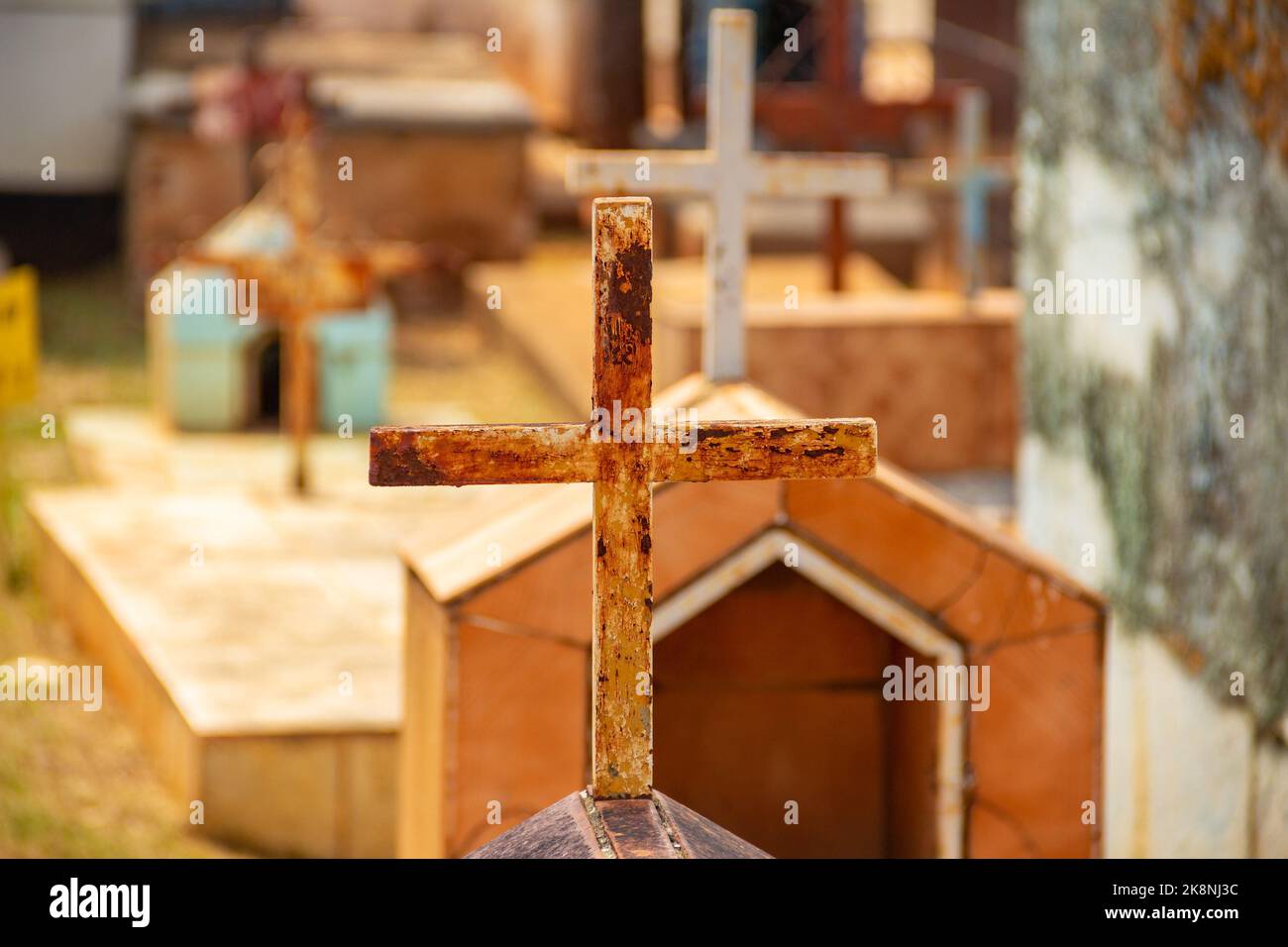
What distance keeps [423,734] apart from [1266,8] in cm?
260

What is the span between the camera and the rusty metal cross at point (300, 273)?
929 cm

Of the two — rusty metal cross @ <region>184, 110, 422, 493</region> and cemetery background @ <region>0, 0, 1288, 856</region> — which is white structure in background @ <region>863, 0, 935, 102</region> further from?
rusty metal cross @ <region>184, 110, 422, 493</region>

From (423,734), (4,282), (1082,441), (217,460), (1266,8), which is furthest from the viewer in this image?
(217,460)

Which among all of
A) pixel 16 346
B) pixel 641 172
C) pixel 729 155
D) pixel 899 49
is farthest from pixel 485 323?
pixel 641 172

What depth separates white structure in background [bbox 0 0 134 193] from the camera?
1511cm

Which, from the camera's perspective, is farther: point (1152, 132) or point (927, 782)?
point (1152, 132)

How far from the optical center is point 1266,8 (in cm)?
476

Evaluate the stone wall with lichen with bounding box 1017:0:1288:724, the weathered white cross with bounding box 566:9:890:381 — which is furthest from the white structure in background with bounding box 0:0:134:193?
the weathered white cross with bounding box 566:9:890:381

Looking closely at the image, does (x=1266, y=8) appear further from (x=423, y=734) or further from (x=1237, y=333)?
(x=423, y=734)

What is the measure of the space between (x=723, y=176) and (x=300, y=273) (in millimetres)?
5046

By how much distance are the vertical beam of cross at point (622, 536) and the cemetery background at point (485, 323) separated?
8.82 feet

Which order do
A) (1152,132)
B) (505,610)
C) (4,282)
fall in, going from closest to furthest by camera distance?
(505,610) → (1152,132) → (4,282)
